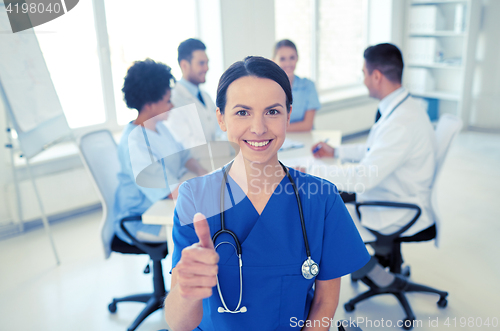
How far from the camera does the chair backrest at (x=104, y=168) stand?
6.26 ft

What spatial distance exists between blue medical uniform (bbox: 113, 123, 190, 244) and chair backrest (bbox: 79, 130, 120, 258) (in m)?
0.04

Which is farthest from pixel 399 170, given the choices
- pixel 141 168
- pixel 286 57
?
pixel 286 57

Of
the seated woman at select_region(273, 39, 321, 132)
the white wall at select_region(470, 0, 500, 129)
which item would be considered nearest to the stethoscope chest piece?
the seated woman at select_region(273, 39, 321, 132)

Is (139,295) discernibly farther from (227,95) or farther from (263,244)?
(227,95)

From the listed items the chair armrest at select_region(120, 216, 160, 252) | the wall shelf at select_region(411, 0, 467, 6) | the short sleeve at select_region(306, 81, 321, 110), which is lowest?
the chair armrest at select_region(120, 216, 160, 252)

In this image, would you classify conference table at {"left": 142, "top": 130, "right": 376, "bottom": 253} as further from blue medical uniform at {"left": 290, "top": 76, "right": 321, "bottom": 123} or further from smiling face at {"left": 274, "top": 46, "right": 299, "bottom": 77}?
smiling face at {"left": 274, "top": 46, "right": 299, "bottom": 77}

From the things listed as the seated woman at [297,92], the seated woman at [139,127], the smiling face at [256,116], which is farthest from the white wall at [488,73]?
the smiling face at [256,116]

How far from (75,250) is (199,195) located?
2191 mm

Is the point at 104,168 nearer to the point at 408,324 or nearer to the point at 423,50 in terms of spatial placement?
the point at 408,324

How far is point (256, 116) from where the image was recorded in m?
1.03

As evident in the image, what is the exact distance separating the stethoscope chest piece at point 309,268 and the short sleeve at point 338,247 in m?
0.06

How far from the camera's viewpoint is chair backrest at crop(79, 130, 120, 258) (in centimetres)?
191

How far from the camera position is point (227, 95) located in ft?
3.42

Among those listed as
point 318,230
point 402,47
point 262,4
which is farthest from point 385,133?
point 402,47
